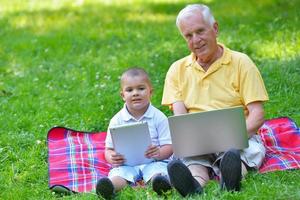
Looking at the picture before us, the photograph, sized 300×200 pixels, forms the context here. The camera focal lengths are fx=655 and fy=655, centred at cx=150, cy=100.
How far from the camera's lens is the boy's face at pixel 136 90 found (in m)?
4.90

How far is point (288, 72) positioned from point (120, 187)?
3.10 metres

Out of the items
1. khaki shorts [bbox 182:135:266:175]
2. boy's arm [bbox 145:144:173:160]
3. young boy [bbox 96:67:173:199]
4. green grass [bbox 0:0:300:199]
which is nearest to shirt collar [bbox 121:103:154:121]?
young boy [bbox 96:67:173:199]

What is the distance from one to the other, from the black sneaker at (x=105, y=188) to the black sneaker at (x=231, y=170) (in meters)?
0.75

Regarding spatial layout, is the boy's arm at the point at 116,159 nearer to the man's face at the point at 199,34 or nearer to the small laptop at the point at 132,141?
the small laptop at the point at 132,141

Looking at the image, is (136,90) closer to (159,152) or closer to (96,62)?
(159,152)

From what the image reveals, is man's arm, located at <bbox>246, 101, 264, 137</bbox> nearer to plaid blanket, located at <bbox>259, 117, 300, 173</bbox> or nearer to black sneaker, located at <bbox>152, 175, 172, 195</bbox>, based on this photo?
plaid blanket, located at <bbox>259, 117, 300, 173</bbox>

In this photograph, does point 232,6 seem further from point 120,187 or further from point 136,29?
point 120,187

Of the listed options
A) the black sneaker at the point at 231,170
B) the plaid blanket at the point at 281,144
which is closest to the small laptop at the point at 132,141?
the black sneaker at the point at 231,170

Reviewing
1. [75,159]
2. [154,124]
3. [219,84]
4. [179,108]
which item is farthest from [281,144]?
[75,159]

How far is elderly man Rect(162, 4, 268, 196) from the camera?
473 cm

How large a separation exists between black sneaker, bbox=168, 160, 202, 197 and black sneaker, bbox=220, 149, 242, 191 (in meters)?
0.19

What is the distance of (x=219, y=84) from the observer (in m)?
4.92

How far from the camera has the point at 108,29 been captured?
9992 mm

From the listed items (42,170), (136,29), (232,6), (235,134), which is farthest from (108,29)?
(235,134)
